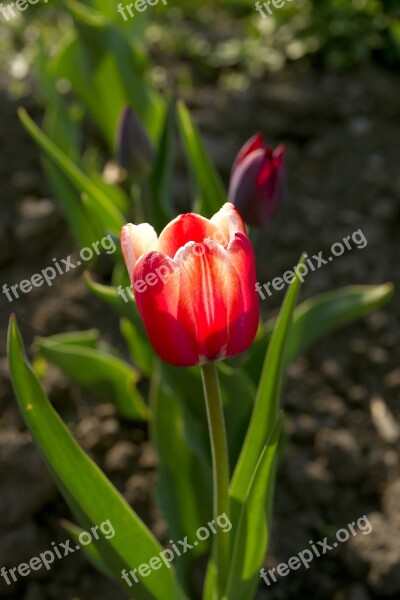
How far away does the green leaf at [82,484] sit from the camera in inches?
46.3

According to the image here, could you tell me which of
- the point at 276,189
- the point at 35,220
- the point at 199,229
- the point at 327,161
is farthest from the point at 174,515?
the point at 327,161

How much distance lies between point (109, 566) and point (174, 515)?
1.24 feet

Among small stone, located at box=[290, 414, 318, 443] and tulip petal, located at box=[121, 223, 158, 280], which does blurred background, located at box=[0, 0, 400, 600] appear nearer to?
small stone, located at box=[290, 414, 318, 443]

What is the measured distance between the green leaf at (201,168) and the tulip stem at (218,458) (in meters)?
0.62

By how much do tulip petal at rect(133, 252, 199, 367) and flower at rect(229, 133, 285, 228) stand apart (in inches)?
22.6

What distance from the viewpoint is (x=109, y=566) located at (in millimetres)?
1300

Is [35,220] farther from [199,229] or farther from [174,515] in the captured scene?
[199,229]

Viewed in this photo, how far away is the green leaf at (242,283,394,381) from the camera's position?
5.69 ft
